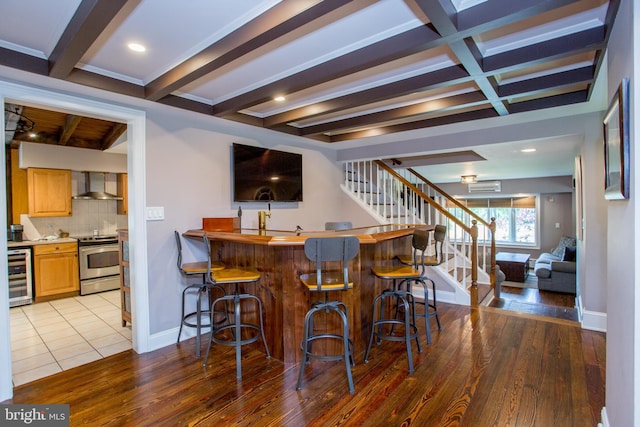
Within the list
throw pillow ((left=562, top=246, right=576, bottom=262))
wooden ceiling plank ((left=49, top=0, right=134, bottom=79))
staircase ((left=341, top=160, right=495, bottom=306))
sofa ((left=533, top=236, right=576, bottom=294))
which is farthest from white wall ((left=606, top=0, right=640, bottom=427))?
throw pillow ((left=562, top=246, right=576, bottom=262))

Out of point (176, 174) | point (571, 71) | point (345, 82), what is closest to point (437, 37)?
point (345, 82)

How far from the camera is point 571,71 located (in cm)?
247

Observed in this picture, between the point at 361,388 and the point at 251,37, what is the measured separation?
2396 millimetres

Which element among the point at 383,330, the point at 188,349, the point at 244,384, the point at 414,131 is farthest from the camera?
the point at 414,131

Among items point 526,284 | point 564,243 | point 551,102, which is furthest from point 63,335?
point 564,243

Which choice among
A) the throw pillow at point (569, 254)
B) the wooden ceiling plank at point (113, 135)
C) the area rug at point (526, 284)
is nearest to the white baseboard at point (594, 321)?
the throw pillow at point (569, 254)

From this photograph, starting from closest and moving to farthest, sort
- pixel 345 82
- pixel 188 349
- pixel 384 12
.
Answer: pixel 384 12 → pixel 345 82 → pixel 188 349

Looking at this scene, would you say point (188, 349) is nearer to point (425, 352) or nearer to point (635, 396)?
point (425, 352)

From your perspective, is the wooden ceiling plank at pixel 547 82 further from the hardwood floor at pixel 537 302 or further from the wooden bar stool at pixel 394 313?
the hardwood floor at pixel 537 302

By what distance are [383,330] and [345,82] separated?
242cm

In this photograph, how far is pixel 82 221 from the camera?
17.7 feet

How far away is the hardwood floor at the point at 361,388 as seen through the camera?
6.46 ft

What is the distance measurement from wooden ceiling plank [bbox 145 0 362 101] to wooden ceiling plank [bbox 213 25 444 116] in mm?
404

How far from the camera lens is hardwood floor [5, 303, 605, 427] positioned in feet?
6.46
